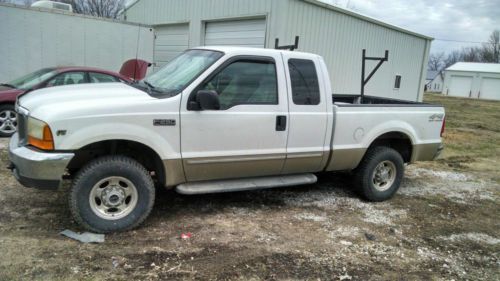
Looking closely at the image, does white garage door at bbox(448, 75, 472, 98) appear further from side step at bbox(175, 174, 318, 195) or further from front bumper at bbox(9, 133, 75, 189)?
front bumper at bbox(9, 133, 75, 189)

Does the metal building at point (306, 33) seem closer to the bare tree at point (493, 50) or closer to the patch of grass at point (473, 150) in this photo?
the patch of grass at point (473, 150)

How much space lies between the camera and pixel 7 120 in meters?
8.34

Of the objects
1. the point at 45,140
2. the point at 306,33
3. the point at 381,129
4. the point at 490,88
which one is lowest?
the point at 45,140

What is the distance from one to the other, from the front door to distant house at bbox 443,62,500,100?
199ft

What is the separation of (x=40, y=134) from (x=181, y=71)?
66.2 inches

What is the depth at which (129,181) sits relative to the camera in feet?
13.9

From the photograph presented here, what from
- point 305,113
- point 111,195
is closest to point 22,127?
point 111,195

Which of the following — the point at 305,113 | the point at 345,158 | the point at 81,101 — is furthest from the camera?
the point at 345,158

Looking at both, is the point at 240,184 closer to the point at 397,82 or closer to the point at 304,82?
the point at 304,82

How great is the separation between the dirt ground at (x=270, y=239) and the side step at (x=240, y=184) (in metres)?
→ 0.38

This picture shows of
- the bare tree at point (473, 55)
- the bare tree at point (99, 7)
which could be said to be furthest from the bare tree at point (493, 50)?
the bare tree at point (99, 7)

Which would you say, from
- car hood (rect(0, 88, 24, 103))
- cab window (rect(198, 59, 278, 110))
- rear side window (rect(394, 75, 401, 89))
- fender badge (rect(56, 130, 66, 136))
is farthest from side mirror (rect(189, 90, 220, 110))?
rear side window (rect(394, 75, 401, 89))

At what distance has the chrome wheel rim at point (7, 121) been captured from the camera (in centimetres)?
828

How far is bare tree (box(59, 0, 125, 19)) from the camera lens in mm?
36562
